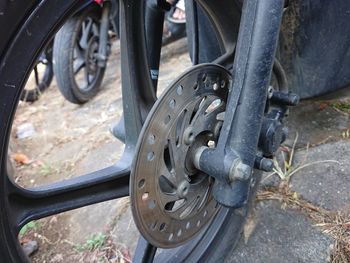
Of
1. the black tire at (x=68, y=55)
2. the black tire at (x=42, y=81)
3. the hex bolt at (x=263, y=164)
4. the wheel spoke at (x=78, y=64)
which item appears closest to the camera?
the hex bolt at (x=263, y=164)

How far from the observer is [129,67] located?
86cm

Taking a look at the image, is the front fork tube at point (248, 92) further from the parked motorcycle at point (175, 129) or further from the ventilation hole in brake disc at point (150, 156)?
the ventilation hole in brake disc at point (150, 156)

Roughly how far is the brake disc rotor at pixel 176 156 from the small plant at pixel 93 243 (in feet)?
1.46

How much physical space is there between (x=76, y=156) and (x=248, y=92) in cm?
119

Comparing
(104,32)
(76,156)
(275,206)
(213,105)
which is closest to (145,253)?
(213,105)

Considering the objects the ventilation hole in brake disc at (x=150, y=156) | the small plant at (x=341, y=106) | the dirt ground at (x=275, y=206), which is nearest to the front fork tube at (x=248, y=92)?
the ventilation hole in brake disc at (x=150, y=156)

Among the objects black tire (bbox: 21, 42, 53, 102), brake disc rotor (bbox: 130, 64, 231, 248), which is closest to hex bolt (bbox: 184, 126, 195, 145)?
brake disc rotor (bbox: 130, 64, 231, 248)

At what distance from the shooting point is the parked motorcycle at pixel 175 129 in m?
0.63

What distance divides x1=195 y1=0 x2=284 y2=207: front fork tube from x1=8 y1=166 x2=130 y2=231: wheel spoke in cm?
24

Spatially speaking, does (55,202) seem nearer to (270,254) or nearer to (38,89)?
(270,254)

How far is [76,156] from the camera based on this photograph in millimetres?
1777

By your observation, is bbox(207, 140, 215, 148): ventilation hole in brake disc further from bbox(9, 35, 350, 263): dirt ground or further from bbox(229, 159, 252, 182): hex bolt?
bbox(9, 35, 350, 263): dirt ground

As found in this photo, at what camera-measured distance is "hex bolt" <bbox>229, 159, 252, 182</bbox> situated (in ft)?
2.38

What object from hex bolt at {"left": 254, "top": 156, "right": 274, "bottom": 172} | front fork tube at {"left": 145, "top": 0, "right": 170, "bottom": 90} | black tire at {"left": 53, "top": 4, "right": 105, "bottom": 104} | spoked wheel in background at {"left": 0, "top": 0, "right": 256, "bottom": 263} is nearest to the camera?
spoked wheel in background at {"left": 0, "top": 0, "right": 256, "bottom": 263}
